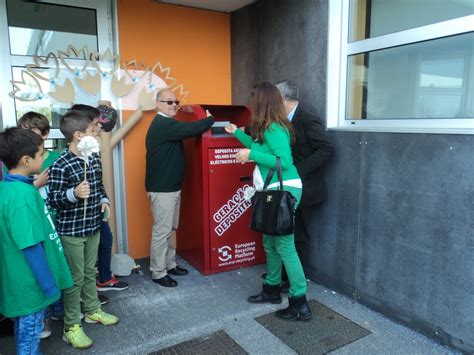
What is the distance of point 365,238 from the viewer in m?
3.13

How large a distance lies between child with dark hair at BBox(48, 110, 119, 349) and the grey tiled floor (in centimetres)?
23

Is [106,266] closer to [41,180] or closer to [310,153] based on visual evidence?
[41,180]

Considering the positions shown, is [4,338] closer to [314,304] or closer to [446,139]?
[314,304]

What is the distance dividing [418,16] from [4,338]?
12.7 ft

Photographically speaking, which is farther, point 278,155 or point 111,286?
point 111,286

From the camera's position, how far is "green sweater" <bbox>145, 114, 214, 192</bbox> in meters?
3.48

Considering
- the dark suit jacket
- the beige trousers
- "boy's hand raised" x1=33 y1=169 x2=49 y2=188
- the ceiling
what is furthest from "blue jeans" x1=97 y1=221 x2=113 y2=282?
the ceiling

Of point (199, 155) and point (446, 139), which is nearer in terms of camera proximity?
point (446, 139)

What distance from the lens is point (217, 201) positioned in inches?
149

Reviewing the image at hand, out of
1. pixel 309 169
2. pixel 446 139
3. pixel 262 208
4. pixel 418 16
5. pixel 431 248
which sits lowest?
pixel 431 248

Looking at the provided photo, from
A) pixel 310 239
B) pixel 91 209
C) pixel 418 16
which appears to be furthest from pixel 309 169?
pixel 91 209

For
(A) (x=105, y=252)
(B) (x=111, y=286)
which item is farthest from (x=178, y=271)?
(A) (x=105, y=252)

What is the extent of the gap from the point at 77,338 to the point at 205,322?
922 millimetres

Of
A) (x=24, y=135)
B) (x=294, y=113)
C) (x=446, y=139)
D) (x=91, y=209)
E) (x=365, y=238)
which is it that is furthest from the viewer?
(x=294, y=113)
